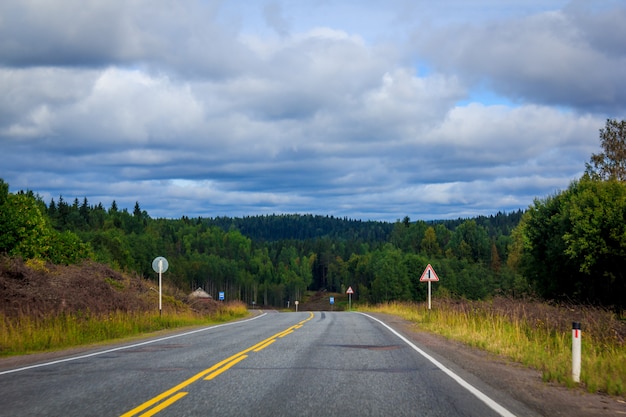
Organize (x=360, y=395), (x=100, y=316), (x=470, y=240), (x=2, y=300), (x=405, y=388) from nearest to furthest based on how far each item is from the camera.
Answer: (x=360, y=395) → (x=405, y=388) → (x=2, y=300) → (x=100, y=316) → (x=470, y=240)

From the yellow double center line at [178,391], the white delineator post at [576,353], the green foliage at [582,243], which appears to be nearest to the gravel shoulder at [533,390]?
the white delineator post at [576,353]

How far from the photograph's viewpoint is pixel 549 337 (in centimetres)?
1680

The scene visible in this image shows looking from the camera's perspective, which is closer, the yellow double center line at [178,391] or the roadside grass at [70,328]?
the yellow double center line at [178,391]

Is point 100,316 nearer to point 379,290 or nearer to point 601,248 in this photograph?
point 601,248

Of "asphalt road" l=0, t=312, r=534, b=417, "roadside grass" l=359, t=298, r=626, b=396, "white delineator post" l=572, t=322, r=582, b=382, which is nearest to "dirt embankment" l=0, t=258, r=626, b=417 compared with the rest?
"roadside grass" l=359, t=298, r=626, b=396

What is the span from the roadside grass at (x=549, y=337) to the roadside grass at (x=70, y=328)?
1258cm

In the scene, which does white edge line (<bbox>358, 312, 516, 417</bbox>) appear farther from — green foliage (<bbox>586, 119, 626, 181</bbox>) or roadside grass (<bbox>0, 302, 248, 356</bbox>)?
green foliage (<bbox>586, 119, 626, 181</bbox>)

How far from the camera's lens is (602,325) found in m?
16.7

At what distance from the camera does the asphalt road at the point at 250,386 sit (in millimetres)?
7996

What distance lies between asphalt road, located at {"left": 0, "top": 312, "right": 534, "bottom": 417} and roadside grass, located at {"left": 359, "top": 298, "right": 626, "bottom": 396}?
75.6 inches

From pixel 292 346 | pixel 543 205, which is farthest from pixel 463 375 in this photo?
pixel 543 205

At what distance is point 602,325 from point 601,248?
32.8 meters

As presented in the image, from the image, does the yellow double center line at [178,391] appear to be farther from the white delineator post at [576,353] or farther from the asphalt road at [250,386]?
the white delineator post at [576,353]

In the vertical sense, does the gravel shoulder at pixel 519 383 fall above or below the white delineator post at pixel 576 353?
below
